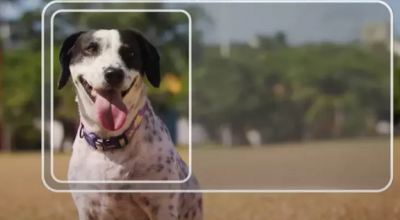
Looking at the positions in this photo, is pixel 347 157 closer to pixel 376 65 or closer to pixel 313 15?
pixel 376 65

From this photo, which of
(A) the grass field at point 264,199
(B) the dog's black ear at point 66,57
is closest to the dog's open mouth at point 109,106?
(B) the dog's black ear at point 66,57

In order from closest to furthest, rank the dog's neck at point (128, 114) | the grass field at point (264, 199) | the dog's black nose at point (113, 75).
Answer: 1. the dog's black nose at point (113, 75)
2. the dog's neck at point (128, 114)
3. the grass field at point (264, 199)

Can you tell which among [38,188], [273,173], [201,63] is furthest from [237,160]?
[38,188]

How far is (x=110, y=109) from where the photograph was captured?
260cm

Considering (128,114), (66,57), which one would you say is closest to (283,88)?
(128,114)

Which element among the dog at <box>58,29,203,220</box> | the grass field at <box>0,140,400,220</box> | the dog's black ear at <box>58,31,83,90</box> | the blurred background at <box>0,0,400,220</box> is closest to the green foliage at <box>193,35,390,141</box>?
the blurred background at <box>0,0,400,220</box>

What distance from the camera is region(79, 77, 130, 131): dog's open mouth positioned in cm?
254

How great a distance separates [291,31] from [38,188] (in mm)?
1560

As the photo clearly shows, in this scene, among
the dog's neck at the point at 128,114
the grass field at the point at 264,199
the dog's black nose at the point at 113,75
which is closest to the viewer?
the dog's black nose at the point at 113,75

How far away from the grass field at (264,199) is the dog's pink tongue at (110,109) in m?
0.31

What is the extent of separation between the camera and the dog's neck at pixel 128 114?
261cm

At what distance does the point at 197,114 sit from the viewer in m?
2.71

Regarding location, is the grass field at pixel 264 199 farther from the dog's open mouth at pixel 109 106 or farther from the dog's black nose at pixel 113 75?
the dog's black nose at pixel 113 75

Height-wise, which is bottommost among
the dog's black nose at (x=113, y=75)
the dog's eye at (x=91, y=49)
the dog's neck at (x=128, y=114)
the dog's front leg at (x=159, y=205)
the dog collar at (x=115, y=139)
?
the dog's front leg at (x=159, y=205)
